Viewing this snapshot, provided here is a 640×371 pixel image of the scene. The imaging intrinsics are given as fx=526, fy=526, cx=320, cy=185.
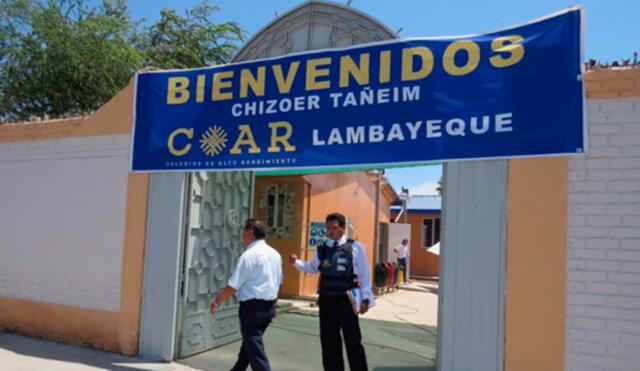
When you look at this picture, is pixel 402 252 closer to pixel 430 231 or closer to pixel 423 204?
pixel 430 231

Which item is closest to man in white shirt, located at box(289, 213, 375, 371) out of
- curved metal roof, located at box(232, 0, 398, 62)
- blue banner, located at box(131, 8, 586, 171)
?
blue banner, located at box(131, 8, 586, 171)

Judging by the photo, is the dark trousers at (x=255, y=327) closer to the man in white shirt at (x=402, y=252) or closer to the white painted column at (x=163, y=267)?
the white painted column at (x=163, y=267)

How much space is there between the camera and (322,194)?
12969 millimetres

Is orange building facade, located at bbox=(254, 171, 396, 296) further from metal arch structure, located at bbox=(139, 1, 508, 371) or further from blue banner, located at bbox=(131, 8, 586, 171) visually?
metal arch structure, located at bbox=(139, 1, 508, 371)

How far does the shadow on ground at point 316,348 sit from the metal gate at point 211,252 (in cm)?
25

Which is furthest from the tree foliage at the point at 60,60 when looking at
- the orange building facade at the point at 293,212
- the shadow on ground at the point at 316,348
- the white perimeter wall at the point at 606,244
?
the white perimeter wall at the point at 606,244

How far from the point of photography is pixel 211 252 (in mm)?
6895

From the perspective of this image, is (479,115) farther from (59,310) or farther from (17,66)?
(17,66)

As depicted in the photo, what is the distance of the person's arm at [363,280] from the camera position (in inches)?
200

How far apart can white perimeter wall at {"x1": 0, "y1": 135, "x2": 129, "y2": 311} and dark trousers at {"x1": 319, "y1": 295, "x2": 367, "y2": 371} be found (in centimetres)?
298

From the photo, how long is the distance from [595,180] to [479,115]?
3.70ft

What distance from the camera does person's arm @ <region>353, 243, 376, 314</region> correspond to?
16.7 ft

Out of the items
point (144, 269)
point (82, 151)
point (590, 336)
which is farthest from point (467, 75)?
point (82, 151)

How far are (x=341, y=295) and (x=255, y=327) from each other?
33.8 inches
